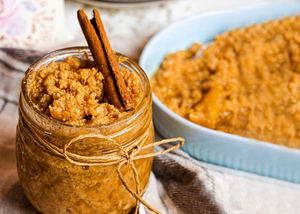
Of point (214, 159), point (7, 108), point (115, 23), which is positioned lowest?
point (214, 159)

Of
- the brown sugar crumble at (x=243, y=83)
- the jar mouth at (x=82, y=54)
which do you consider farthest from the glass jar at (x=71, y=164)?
the brown sugar crumble at (x=243, y=83)

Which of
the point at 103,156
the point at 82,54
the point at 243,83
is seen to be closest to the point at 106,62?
the point at 82,54

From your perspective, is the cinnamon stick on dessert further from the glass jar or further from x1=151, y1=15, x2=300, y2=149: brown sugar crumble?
x1=151, y1=15, x2=300, y2=149: brown sugar crumble

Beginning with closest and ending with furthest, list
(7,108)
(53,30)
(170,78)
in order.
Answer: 1. (7,108)
2. (170,78)
3. (53,30)

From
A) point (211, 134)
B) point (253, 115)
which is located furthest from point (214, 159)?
point (253, 115)

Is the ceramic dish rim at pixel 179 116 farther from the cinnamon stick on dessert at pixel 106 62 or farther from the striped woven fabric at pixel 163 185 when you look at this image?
the cinnamon stick on dessert at pixel 106 62

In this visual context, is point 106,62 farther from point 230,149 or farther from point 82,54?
point 230,149

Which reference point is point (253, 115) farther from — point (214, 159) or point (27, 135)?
point (27, 135)
